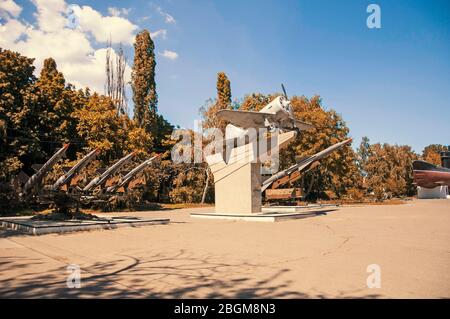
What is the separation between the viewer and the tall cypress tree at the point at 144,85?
35.8m

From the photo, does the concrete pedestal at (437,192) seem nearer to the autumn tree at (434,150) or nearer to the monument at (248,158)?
the autumn tree at (434,150)

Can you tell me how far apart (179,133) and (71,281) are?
1183 inches

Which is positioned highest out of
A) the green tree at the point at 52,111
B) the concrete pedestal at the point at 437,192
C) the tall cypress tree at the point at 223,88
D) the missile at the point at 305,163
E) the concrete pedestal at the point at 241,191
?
the tall cypress tree at the point at 223,88

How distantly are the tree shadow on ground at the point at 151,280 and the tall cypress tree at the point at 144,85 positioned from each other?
96.9 feet

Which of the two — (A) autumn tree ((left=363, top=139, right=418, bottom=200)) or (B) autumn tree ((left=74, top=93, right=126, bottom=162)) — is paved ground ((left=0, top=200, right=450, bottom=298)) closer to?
(B) autumn tree ((left=74, top=93, right=126, bottom=162))

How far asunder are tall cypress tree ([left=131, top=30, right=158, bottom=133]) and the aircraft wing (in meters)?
19.2

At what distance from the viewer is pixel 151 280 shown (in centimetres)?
560

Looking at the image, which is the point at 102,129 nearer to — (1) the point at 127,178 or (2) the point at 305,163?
(1) the point at 127,178

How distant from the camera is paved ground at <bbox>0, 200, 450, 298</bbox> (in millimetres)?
4996

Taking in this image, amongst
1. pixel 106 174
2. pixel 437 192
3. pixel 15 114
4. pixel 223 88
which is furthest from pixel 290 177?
pixel 437 192

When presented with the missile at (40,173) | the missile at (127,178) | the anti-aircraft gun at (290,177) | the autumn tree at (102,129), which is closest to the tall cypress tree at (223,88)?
the autumn tree at (102,129)

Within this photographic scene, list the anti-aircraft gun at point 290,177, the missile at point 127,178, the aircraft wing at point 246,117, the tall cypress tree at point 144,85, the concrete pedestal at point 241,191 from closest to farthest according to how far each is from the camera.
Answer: the concrete pedestal at point 241,191 < the aircraft wing at point 246,117 < the missile at point 127,178 < the anti-aircraft gun at point 290,177 < the tall cypress tree at point 144,85

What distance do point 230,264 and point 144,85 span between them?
31.8 m

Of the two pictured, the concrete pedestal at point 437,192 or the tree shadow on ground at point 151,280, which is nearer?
the tree shadow on ground at point 151,280
